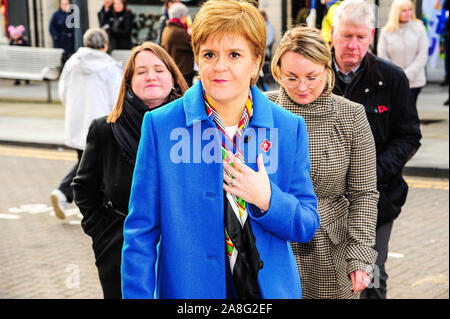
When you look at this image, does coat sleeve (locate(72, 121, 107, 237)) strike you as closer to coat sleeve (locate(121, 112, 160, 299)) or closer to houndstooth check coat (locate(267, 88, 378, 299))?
houndstooth check coat (locate(267, 88, 378, 299))

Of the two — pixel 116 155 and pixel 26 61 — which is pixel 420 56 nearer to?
pixel 116 155

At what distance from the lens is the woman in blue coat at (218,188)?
2.41 m

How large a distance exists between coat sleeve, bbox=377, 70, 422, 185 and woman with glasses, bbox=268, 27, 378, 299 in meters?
0.63

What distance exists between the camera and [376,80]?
4.15 m

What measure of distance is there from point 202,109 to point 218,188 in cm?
26

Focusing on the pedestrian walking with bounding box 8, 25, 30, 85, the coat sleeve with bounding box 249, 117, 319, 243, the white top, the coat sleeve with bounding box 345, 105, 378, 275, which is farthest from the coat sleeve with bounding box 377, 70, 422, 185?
the pedestrian walking with bounding box 8, 25, 30, 85

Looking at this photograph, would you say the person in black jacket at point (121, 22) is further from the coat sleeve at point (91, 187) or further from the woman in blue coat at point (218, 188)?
the woman in blue coat at point (218, 188)

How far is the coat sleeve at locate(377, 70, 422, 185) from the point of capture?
414 centimetres

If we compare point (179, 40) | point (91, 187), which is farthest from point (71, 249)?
point (179, 40)

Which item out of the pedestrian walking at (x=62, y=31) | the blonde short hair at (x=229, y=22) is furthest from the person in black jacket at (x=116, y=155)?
the pedestrian walking at (x=62, y=31)

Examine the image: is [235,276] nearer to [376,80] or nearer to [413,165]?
[376,80]

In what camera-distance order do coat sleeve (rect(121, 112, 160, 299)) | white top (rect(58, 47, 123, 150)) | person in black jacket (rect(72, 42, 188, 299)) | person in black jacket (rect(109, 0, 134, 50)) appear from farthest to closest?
person in black jacket (rect(109, 0, 134, 50)) → white top (rect(58, 47, 123, 150)) → person in black jacket (rect(72, 42, 188, 299)) → coat sleeve (rect(121, 112, 160, 299))

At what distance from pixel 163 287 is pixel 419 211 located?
19.7ft

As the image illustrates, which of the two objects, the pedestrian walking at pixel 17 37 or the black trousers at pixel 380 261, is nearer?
the black trousers at pixel 380 261
